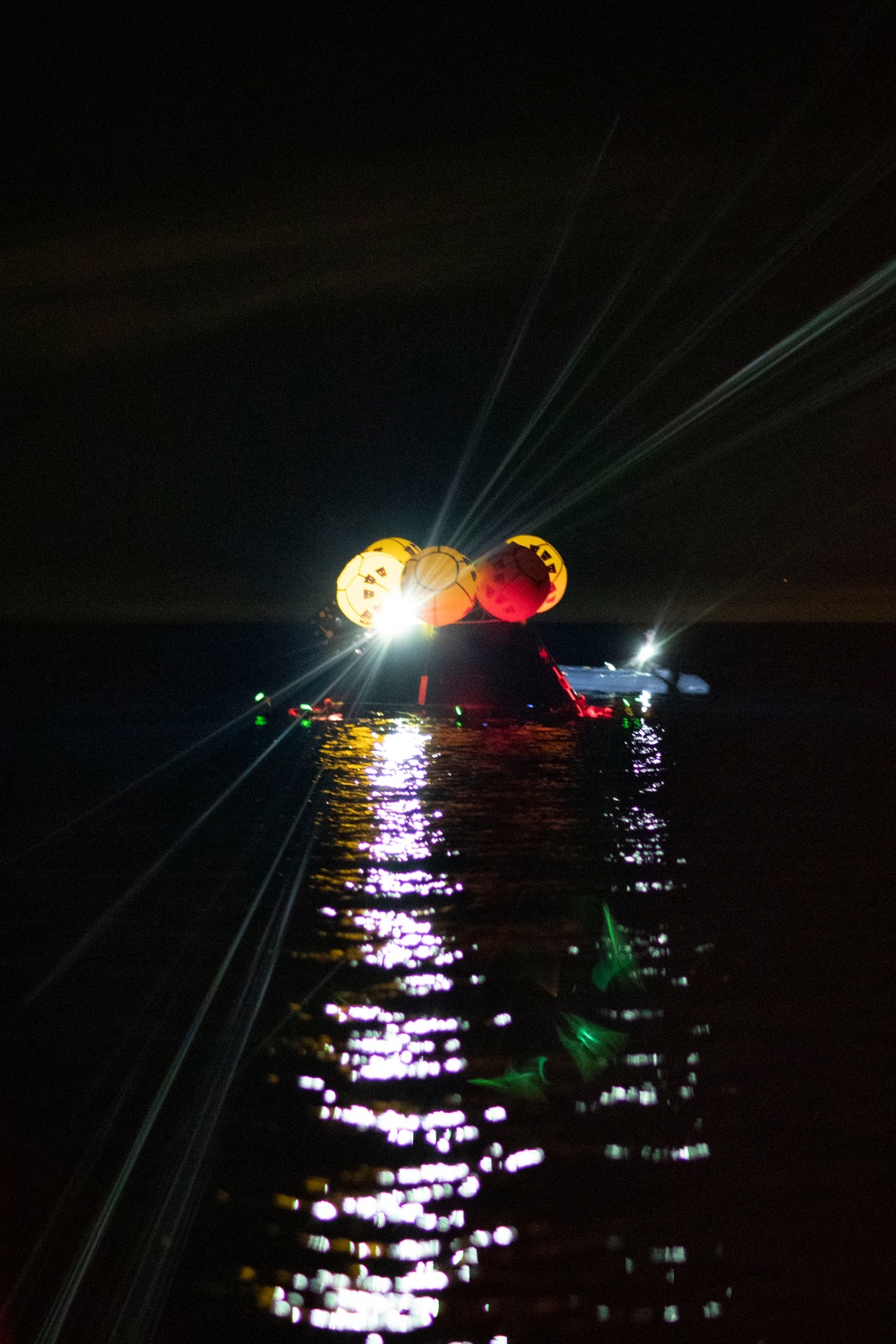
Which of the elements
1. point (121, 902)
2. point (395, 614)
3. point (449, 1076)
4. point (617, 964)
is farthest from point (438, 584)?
point (449, 1076)

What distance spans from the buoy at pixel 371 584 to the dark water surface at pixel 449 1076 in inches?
217

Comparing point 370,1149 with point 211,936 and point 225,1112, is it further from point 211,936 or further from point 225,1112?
point 211,936

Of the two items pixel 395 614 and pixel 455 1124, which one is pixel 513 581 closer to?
pixel 395 614

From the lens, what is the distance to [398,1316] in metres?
2.90

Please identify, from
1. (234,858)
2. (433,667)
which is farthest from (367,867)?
(433,667)

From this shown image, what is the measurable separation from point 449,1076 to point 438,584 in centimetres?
1022

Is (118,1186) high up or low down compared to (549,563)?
down

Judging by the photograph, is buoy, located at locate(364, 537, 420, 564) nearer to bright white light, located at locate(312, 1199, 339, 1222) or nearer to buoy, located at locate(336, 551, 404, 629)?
buoy, located at locate(336, 551, 404, 629)

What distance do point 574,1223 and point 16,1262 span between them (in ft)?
5.45

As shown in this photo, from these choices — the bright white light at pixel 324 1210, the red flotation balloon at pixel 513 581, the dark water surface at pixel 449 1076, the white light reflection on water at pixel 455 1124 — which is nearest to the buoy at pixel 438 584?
the red flotation balloon at pixel 513 581

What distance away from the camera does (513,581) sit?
14.4 m

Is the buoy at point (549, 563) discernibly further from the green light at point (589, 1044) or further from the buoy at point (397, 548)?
the green light at point (589, 1044)

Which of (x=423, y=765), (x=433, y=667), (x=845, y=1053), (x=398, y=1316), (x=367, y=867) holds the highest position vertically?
(x=433, y=667)

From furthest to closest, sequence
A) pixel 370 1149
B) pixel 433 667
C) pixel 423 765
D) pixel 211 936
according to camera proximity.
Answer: pixel 433 667
pixel 423 765
pixel 211 936
pixel 370 1149
